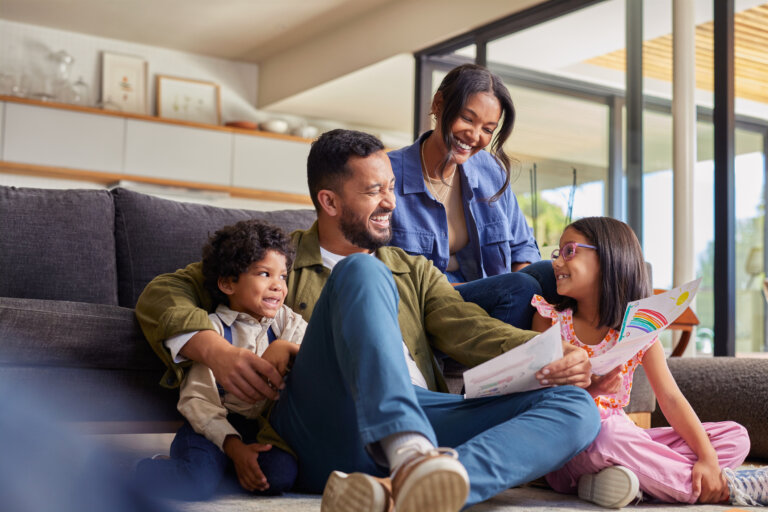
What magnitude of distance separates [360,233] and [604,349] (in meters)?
0.60

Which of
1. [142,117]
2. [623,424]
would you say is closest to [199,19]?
[142,117]

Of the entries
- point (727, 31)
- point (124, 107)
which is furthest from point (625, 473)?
point (124, 107)

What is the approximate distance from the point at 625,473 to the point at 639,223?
280 centimetres

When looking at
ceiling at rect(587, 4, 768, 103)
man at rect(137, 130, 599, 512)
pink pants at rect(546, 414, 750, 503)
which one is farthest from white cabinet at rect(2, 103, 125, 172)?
pink pants at rect(546, 414, 750, 503)

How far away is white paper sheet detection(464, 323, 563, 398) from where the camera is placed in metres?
1.28

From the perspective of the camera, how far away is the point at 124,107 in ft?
20.7

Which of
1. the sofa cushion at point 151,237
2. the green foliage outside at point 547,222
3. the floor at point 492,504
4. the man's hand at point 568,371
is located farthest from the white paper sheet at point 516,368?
the green foliage outside at point 547,222

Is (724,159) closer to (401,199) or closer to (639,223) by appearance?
(639,223)

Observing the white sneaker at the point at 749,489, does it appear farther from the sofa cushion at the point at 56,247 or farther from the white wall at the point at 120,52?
the white wall at the point at 120,52

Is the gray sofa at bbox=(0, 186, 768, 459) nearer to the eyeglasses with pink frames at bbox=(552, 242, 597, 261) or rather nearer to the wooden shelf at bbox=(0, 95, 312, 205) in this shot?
the eyeglasses with pink frames at bbox=(552, 242, 597, 261)

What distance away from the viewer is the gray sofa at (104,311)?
1827 mm

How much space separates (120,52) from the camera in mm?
6434

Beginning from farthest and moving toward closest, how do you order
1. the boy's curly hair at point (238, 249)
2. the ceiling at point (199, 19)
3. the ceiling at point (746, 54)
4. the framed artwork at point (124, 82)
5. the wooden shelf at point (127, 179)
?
the framed artwork at point (124, 82) → the wooden shelf at point (127, 179) → the ceiling at point (199, 19) → the ceiling at point (746, 54) → the boy's curly hair at point (238, 249)

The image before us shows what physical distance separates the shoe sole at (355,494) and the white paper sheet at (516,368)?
31 centimetres
